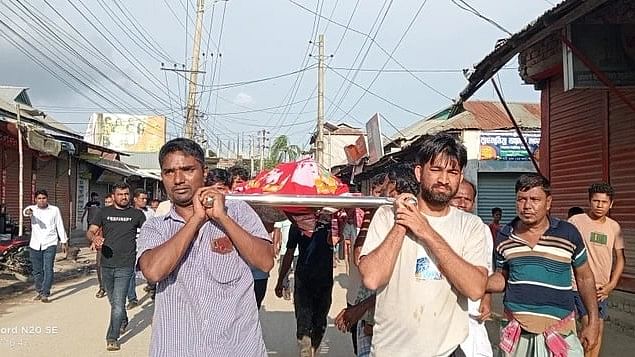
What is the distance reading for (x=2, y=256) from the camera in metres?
14.2

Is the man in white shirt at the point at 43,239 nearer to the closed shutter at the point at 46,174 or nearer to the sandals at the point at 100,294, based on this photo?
the sandals at the point at 100,294

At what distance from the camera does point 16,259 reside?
14.8 m

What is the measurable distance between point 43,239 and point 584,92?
8.86 m

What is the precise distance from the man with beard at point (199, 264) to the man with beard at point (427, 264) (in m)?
0.58

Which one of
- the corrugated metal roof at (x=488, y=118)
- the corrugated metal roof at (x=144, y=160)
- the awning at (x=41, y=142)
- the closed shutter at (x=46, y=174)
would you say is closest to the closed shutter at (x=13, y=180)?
the closed shutter at (x=46, y=174)

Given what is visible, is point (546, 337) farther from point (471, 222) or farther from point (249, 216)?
point (249, 216)

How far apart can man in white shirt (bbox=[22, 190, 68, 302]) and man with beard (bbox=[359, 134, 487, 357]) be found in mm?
9780

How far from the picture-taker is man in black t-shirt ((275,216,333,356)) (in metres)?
6.81

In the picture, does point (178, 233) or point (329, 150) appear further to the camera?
point (329, 150)

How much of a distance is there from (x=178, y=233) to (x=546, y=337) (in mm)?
2417

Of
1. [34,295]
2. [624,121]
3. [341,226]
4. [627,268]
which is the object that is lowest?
[34,295]

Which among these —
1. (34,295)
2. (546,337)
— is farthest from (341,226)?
(34,295)

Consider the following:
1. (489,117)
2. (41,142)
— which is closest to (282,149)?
(489,117)

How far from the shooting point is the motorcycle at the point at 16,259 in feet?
47.1
